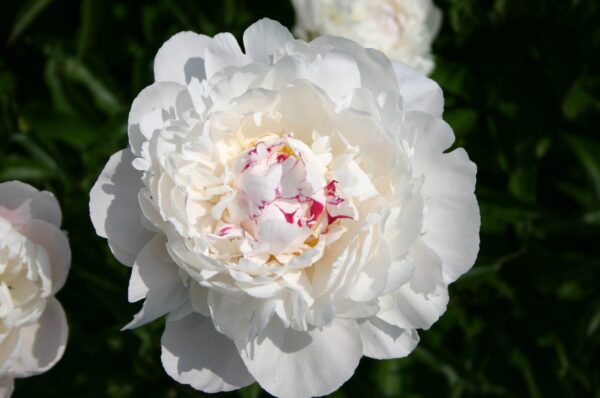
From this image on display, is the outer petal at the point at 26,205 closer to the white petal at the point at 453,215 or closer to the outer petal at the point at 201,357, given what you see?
the outer petal at the point at 201,357

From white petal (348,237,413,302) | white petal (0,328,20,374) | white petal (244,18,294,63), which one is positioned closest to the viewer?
white petal (348,237,413,302)

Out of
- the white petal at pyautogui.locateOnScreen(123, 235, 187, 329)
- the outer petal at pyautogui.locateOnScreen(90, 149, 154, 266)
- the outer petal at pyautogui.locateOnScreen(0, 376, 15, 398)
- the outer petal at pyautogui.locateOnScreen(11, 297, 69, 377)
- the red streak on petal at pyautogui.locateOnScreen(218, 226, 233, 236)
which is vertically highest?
the red streak on petal at pyautogui.locateOnScreen(218, 226, 233, 236)

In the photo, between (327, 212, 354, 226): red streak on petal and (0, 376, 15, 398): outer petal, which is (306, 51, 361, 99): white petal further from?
(0, 376, 15, 398): outer petal

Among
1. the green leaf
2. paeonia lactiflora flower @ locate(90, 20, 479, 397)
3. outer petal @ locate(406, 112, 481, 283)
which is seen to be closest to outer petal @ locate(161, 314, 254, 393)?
paeonia lactiflora flower @ locate(90, 20, 479, 397)

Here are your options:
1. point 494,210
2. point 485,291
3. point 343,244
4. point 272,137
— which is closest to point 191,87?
point 272,137

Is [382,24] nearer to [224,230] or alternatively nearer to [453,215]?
[453,215]

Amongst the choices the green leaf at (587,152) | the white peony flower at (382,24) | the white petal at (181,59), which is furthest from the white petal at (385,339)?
the green leaf at (587,152)
